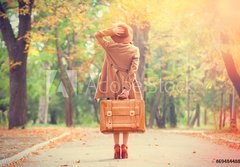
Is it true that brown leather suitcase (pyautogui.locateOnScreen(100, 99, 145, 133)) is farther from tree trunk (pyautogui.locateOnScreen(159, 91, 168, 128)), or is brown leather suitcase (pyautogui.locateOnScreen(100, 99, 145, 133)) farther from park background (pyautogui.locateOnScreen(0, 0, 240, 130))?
tree trunk (pyautogui.locateOnScreen(159, 91, 168, 128))

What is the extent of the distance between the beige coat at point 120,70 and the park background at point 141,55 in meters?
6.65

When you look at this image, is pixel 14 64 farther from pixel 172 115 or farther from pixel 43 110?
pixel 172 115

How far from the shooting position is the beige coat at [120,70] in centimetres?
1031

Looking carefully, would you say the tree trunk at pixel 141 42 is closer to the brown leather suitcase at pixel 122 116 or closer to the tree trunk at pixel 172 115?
the tree trunk at pixel 172 115

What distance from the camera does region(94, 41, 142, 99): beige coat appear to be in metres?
10.3

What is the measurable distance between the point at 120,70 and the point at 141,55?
887 inches

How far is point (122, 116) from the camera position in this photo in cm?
988

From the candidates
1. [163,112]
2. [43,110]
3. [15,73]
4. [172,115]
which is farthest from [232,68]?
[43,110]

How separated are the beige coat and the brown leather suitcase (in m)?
0.46

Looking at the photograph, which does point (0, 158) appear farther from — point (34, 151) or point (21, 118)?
point (21, 118)

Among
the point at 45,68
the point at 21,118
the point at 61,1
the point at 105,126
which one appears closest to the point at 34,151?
the point at 105,126

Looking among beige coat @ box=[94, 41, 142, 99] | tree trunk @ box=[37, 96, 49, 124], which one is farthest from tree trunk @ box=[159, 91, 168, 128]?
beige coat @ box=[94, 41, 142, 99]

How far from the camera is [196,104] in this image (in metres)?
47.0

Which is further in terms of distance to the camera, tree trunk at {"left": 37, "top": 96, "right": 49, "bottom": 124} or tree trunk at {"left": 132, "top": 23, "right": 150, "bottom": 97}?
tree trunk at {"left": 37, "top": 96, "right": 49, "bottom": 124}
